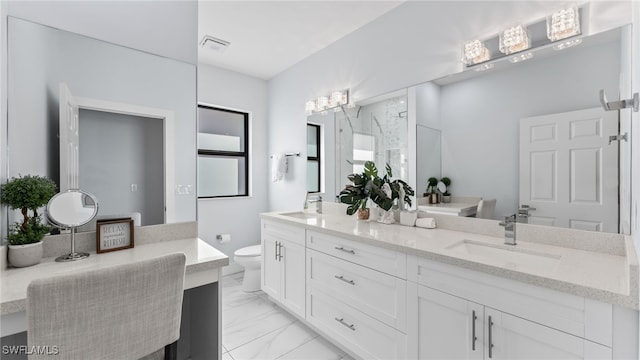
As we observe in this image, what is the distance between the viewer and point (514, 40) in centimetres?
159

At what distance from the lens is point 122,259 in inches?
48.6

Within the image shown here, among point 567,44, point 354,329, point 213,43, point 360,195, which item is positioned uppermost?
point 213,43

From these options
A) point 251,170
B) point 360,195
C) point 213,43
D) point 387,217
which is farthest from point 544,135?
point 251,170

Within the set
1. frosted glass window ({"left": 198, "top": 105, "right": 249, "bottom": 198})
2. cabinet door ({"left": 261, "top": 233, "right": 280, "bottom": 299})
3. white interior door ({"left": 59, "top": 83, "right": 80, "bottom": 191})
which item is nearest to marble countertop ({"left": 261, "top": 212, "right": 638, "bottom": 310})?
cabinet door ({"left": 261, "top": 233, "right": 280, "bottom": 299})

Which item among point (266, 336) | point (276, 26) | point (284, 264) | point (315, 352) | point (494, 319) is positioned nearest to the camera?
point (494, 319)

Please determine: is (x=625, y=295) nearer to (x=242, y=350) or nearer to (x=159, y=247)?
(x=159, y=247)

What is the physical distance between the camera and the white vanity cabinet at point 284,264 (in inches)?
85.3

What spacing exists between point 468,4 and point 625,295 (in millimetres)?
1807

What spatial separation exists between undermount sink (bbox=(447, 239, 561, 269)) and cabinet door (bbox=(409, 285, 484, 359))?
0.25m

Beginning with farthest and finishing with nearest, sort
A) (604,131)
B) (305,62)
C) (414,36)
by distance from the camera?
1. (305,62)
2. (414,36)
3. (604,131)

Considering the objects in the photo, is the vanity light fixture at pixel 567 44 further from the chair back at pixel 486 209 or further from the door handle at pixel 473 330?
the door handle at pixel 473 330

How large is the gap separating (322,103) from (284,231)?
1.42 m

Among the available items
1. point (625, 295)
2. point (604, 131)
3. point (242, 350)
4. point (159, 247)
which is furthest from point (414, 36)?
point (242, 350)

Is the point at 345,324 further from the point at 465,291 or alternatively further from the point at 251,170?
the point at 251,170
